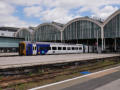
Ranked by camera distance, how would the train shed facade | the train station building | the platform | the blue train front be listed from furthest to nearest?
the train shed facade < the train station building < the blue train front < the platform

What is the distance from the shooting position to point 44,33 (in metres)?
84.9

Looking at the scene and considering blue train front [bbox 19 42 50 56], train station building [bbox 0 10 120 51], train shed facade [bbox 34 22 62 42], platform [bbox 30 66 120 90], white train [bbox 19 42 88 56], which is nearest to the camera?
platform [bbox 30 66 120 90]

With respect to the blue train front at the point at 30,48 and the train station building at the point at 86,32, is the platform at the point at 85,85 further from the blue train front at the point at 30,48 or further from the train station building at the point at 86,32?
the train station building at the point at 86,32

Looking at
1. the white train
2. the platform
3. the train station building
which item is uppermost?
the train station building

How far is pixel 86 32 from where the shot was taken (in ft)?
226

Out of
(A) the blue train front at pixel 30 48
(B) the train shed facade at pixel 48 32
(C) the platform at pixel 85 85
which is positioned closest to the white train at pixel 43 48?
(A) the blue train front at pixel 30 48

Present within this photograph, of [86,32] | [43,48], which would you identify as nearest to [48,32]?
[86,32]

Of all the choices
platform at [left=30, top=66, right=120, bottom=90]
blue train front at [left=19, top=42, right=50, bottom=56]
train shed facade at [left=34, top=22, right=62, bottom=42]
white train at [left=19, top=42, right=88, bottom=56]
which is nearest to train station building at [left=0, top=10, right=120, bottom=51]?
train shed facade at [left=34, top=22, right=62, bottom=42]

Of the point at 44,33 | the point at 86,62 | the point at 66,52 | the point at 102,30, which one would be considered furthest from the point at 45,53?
the point at 44,33

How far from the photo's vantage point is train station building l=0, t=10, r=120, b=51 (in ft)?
204

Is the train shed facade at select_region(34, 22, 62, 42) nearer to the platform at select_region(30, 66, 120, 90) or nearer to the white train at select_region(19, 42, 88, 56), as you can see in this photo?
the white train at select_region(19, 42, 88, 56)

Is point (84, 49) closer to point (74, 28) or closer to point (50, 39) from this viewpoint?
point (74, 28)

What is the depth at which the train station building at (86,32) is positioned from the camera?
6226cm

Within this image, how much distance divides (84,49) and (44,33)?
3538 centimetres
